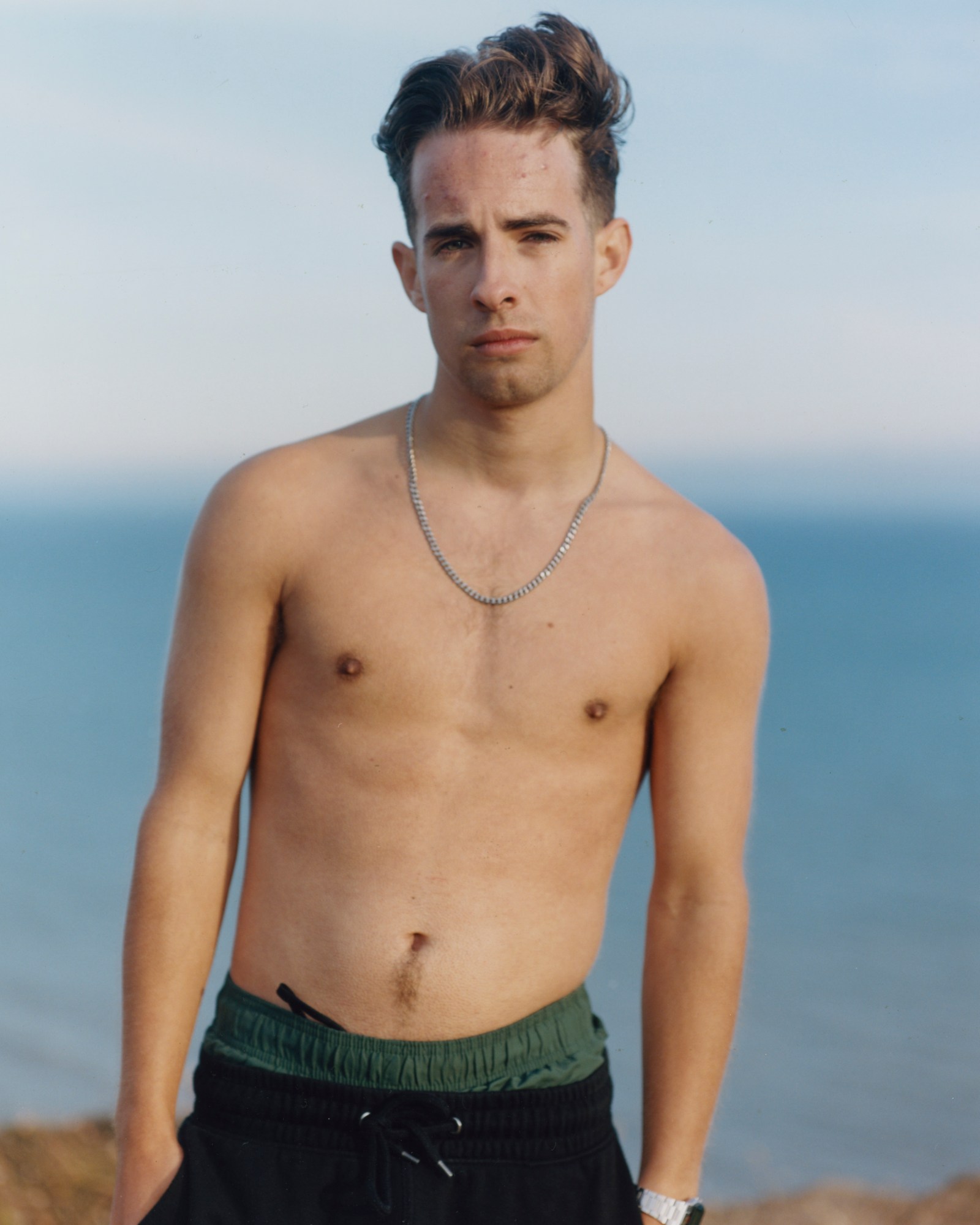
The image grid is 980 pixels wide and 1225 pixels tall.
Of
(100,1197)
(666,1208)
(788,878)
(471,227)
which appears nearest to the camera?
(471,227)

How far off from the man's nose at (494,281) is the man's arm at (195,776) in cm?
45

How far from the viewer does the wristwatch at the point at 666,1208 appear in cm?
236

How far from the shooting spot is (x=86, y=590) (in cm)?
2386

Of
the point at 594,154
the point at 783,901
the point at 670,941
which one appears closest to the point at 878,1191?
the point at 670,941

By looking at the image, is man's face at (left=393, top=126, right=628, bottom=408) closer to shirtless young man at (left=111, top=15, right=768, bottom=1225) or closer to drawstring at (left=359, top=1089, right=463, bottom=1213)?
shirtless young man at (left=111, top=15, right=768, bottom=1225)

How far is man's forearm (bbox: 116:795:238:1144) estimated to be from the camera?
2.19m

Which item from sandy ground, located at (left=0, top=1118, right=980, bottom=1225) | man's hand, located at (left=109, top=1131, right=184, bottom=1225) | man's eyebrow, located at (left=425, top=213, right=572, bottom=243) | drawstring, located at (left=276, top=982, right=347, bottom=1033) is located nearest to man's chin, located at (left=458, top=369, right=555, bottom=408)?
man's eyebrow, located at (left=425, top=213, right=572, bottom=243)

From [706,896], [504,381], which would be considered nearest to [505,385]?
[504,381]

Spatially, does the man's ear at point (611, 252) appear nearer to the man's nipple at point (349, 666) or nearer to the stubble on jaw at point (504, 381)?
the stubble on jaw at point (504, 381)

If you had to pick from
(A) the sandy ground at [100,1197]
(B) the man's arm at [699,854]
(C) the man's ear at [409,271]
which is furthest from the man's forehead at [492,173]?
(A) the sandy ground at [100,1197]

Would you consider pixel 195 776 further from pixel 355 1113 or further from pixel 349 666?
pixel 355 1113

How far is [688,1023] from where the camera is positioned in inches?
96.5

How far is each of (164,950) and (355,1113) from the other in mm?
399

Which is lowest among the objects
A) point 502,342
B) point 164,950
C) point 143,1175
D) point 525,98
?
point 143,1175
